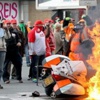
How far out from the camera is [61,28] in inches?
721

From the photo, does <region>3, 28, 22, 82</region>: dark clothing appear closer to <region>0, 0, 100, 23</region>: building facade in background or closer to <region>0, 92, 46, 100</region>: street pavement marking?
<region>0, 92, 46, 100</region>: street pavement marking

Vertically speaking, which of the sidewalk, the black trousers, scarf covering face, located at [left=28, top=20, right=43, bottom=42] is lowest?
the sidewalk

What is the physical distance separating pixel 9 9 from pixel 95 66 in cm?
2239

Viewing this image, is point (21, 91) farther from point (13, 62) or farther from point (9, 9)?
point (9, 9)

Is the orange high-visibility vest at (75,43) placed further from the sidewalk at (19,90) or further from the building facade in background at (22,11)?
the building facade in background at (22,11)

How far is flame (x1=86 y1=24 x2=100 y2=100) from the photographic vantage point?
1155 cm

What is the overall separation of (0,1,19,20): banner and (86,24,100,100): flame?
2129 cm

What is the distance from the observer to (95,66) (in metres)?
12.0

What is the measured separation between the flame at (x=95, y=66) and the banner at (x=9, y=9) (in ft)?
69.9

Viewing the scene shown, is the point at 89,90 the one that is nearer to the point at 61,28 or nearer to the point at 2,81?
the point at 2,81

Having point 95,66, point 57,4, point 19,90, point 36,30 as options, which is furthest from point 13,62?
point 57,4

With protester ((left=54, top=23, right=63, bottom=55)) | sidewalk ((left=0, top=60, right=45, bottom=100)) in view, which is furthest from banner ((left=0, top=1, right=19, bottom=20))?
sidewalk ((left=0, top=60, right=45, bottom=100))

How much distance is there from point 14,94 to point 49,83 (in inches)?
65.3

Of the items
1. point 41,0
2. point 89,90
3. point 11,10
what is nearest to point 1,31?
point 89,90
